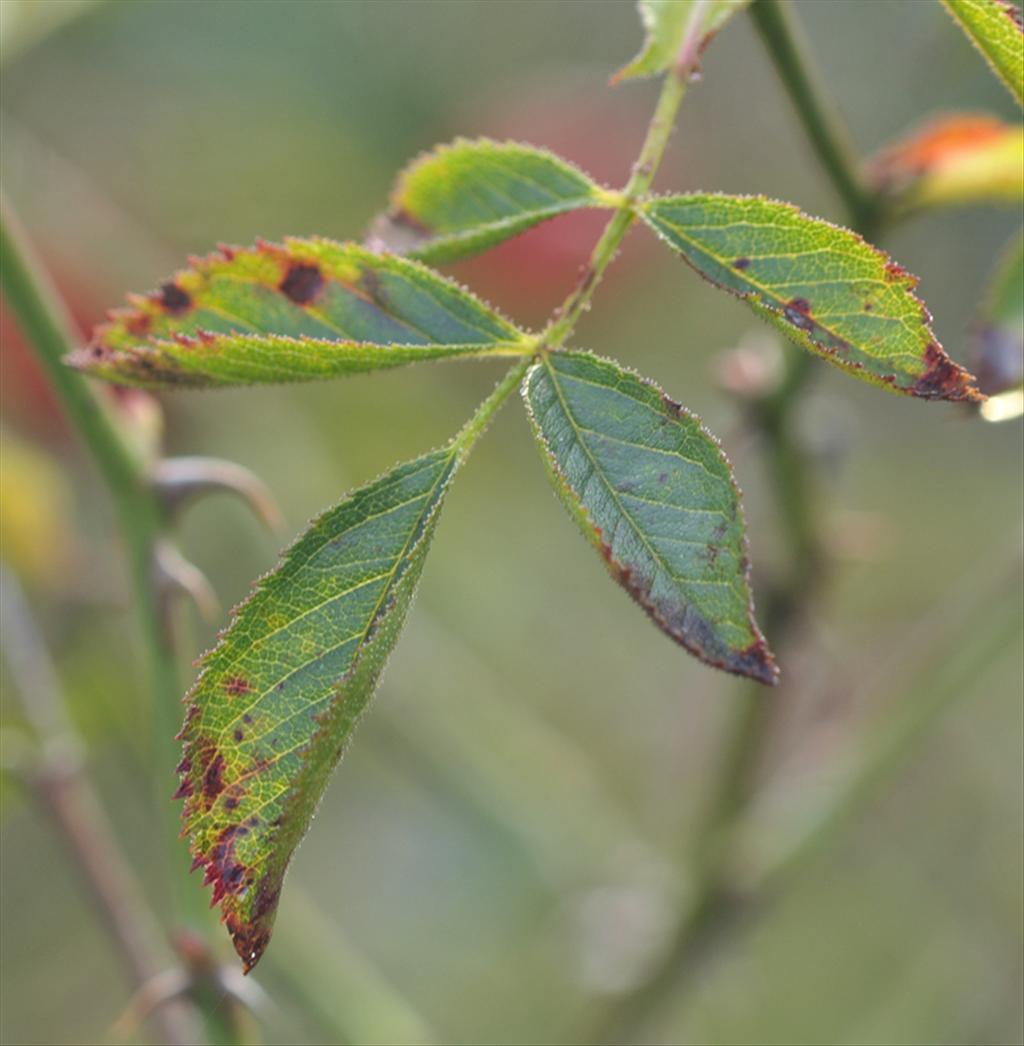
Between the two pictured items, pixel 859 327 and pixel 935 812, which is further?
pixel 935 812

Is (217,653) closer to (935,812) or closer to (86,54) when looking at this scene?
(935,812)

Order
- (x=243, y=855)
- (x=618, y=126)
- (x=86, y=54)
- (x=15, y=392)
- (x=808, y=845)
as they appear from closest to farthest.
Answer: (x=243, y=855), (x=808, y=845), (x=15, y=392), (x=618, y=126), (x=86, y=54)

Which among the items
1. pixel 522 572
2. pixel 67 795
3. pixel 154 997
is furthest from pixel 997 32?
pixel 522 572

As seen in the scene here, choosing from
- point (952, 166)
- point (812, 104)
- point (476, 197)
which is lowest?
point (952, 166)

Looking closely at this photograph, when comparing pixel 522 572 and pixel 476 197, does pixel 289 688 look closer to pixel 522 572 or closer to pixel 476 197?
pixel 476 197

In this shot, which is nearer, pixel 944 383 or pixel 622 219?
pixel 944 383

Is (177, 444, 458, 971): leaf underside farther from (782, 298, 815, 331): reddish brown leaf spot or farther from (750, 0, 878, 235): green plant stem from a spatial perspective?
(750, 0, 878, 235): green plant stem

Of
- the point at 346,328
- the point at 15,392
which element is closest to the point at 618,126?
the point at 15,392
